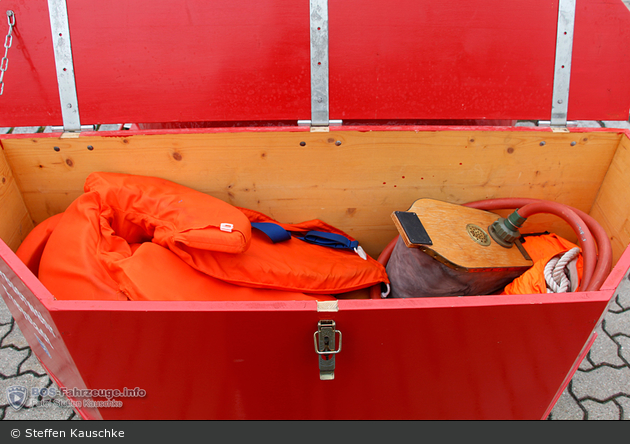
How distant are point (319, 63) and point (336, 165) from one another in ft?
1.30

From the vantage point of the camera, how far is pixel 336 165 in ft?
5.58

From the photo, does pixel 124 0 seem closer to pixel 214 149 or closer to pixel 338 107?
pixel 214 149

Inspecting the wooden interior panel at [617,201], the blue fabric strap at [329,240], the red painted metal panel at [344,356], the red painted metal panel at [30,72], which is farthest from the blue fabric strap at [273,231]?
the wooden interior panel at [617,201]

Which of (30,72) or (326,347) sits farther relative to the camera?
(30,72)

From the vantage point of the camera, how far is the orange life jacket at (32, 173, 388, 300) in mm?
1256

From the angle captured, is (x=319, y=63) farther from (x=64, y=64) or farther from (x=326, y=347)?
(x=326, y=347)

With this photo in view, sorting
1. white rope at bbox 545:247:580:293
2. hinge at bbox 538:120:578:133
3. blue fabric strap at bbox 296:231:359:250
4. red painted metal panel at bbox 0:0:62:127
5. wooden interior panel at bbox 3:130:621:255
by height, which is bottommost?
blue fabric strap at bbox 296:231:359:250

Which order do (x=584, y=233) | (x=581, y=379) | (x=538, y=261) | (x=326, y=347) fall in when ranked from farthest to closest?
(x=581, y=379) < (x=538, y=261) < (x=584, y=233) < (x=326, y=347)

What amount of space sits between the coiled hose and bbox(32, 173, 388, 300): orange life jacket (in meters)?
0.34

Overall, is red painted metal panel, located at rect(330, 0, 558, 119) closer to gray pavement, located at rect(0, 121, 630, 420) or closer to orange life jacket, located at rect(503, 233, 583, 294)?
orange life jacket, located at rect(503, 233, 583, 294)

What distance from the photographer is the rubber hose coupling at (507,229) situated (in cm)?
151

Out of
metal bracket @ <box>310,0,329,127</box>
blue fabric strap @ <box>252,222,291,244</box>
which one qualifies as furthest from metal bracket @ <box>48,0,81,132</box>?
metal bracket @ <box>310,0,329,127</box>

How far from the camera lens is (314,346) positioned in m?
0.97

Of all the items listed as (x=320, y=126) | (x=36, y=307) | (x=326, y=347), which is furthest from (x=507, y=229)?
(x=36, y=307)
